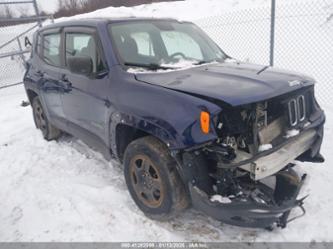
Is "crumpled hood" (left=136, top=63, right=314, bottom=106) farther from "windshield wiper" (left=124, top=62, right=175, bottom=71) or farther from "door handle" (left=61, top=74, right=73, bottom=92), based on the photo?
"door handle" (left=61, top=74, right=73, bottom=92)

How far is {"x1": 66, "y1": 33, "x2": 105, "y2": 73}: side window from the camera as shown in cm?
339

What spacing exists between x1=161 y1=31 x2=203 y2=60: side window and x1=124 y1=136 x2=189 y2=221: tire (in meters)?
1.32

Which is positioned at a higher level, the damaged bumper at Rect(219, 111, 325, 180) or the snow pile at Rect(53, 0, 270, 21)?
the snow pile at Rect(53, 0, 270, 21)

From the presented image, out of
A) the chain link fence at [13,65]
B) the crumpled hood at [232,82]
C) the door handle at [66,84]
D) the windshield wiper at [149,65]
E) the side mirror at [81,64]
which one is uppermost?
the side mirror at [81,64]

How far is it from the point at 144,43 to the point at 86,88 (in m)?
0.84

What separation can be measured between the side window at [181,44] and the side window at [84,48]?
83cm

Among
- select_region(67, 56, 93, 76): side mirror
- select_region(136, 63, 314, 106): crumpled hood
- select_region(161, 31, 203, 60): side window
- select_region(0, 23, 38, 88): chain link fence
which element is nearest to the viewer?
select_region(136, 63, 314, 106): crumpled hood

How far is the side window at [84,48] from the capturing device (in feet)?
11.1

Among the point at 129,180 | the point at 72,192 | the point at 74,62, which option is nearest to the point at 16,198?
the point at 72,192

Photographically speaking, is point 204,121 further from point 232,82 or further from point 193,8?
point 193,8

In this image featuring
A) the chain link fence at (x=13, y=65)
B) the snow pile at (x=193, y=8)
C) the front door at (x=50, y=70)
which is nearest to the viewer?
the front door at (x=50, y=70)

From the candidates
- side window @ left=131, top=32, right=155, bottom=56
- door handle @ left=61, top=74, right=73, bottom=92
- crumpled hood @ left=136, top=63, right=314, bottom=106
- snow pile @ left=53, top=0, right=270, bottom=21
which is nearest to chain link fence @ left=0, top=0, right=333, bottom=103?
snow pile @ left=53, top=0, right=270, bottom=21

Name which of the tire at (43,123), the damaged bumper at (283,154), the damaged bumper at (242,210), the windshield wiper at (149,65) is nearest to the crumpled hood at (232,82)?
the windshield wiper at (149,65)

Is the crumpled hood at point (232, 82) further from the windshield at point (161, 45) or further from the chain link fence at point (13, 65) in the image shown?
the chain link fence at point (13, 65)
